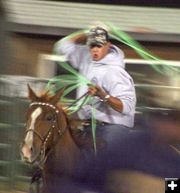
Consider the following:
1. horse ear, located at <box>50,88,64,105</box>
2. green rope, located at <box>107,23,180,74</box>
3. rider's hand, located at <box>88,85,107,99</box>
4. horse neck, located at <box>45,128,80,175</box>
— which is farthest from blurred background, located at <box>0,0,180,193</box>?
horse neck, located at <box>45,128,80,175</box>

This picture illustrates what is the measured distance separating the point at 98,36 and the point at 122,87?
416mm

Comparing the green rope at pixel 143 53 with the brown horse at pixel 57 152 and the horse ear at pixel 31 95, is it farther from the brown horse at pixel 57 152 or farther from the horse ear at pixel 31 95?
the horse ear at pixel 31 95

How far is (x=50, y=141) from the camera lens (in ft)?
15.4

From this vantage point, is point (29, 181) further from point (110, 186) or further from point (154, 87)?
point (154, 87)

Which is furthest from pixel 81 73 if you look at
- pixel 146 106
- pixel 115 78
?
pixel 146 106

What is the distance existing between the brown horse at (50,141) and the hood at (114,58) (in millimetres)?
406

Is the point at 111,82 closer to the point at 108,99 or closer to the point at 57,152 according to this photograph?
the point at 108,99

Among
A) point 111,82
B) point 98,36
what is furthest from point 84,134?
point 98,36

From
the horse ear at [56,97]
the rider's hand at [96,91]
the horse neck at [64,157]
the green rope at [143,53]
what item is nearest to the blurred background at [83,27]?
the green rope at [143,53]

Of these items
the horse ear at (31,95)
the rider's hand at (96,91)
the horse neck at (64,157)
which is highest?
the rider's hand at (96,91)

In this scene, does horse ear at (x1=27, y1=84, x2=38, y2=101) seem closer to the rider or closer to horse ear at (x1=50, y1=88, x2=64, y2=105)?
horse ear at (x1=50, y1=88, x2=64, y2=105)

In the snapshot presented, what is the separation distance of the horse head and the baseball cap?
1.49 feet

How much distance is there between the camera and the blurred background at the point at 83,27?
14.6 feet

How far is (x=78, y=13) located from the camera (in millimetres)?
4520
